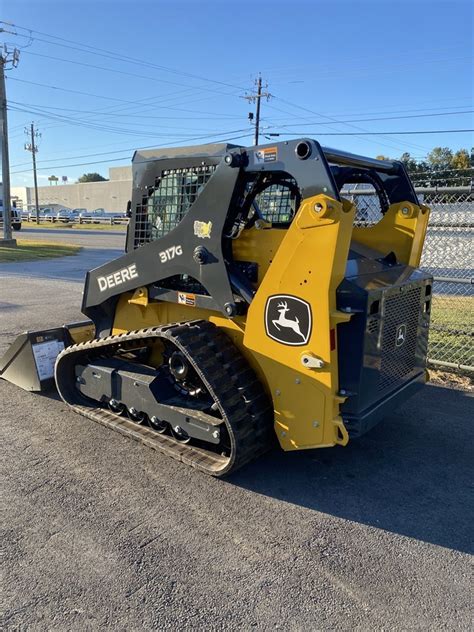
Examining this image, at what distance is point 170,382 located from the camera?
3.84m

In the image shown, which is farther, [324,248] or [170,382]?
[170,382]

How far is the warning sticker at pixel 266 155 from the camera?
3200 mm

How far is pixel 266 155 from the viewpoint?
10.6 ft

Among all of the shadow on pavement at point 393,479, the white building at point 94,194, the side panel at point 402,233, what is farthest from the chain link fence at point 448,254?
the white building at point 94,194

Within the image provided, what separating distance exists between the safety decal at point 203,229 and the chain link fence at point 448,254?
8.48ft

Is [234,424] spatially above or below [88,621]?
above

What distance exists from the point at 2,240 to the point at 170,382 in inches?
806

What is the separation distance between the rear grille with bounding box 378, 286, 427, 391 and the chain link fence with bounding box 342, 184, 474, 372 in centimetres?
182

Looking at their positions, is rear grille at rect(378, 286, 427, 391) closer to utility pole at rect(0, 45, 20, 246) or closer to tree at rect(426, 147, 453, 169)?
utility pole at rect(0, 45, 20, 246)

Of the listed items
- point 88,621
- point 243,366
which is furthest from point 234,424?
point 88,621

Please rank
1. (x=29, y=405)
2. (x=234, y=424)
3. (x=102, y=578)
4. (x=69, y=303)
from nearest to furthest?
(x=102, y=578) → (x=234, y=424) → (x=29, y=405) → (x=69, y=303)

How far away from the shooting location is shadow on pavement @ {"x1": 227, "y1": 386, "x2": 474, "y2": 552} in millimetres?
3061

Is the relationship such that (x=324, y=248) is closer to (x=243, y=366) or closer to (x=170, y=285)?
(x=243, y=366)

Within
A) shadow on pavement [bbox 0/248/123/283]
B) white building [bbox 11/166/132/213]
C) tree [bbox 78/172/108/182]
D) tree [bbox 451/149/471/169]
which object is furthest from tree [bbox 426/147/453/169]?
tree [bbox 78/172/108/182]
